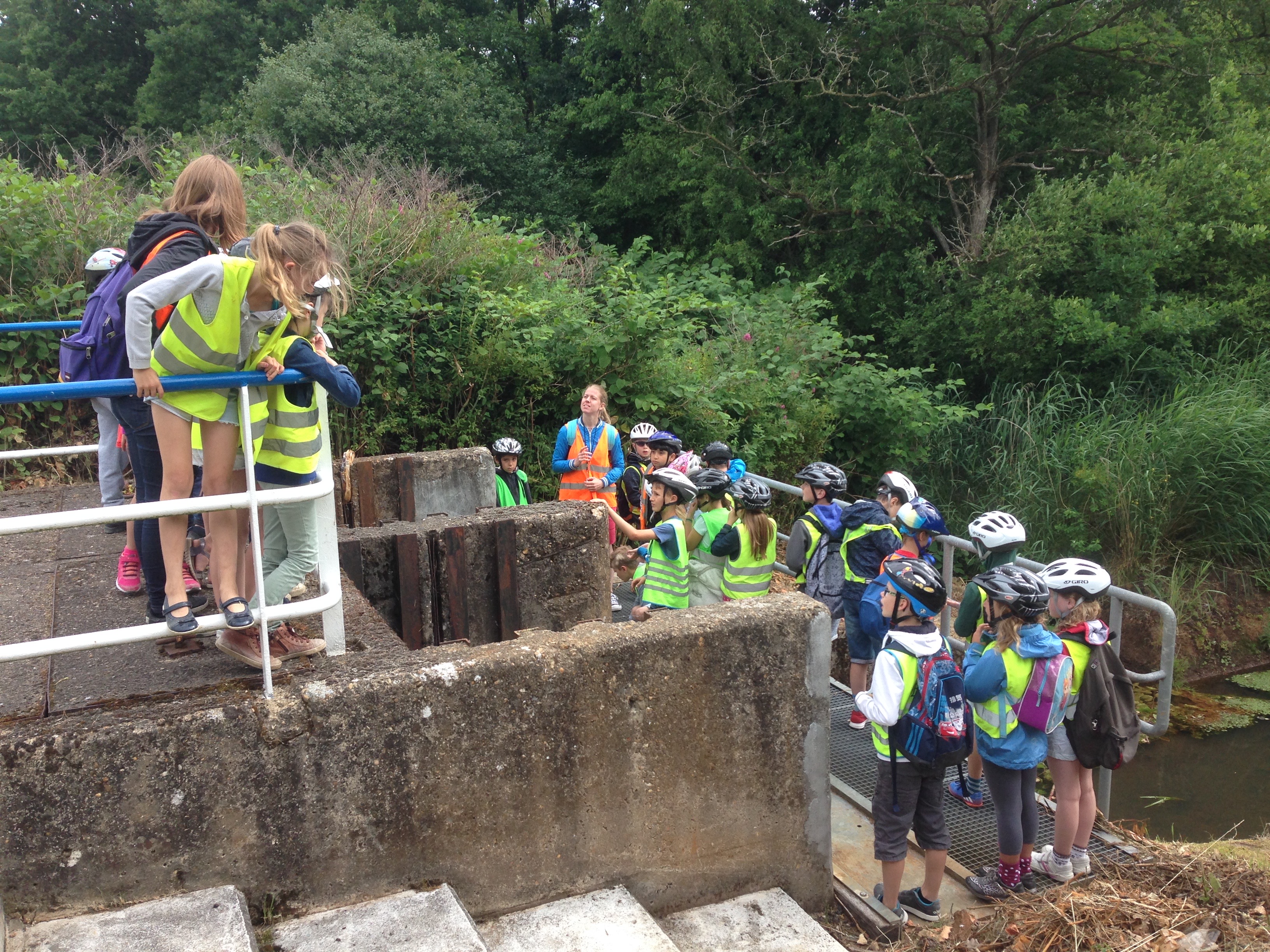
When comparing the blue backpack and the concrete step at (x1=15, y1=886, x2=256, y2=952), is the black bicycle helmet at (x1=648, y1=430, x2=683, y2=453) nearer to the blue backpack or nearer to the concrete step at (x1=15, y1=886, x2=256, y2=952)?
the blue backpack

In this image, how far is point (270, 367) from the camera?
3020 mm

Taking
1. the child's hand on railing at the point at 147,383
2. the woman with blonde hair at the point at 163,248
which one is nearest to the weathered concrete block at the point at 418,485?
the woman with blonde hair at the point at 163,248

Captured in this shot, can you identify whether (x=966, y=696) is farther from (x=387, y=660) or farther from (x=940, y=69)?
(x=940, y=69)

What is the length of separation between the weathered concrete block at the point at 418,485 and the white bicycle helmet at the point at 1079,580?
4.18 meters

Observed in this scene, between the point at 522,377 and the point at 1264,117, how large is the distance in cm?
A: 1251

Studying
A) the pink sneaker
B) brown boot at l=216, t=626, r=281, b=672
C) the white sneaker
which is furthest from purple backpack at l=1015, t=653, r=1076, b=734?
the pink sneaker

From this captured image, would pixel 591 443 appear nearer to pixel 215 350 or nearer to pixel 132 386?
pixel 215 350

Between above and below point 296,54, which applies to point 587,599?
below

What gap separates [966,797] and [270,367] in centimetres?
423

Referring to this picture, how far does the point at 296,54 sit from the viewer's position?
60.3ft

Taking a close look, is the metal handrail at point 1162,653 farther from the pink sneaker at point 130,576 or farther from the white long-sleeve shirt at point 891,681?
the pink sneaker at point 130,576

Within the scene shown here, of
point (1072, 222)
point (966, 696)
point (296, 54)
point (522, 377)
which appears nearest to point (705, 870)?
point (966, 696)

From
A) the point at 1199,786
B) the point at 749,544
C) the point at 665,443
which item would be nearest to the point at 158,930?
the point at 749,544

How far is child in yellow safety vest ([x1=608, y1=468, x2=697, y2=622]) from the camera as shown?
568cm
